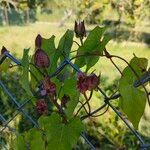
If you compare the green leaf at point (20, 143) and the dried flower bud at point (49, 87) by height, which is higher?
the dried flower bud at point (49, 87)

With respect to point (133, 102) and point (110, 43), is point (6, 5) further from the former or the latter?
point (133, 102)

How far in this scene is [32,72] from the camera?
2.89 ft

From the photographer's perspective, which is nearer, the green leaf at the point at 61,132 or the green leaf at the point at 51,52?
the green leaf at the point at 61,132

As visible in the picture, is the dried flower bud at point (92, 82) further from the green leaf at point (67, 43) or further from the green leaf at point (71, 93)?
the green leaf at point (67, 43)

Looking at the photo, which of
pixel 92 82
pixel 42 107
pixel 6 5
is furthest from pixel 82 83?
pixel 6 5

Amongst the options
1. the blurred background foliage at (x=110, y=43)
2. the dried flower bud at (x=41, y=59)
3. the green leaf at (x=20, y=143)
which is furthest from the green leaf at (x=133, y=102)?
the blurred background foliage at (x=110, y=43)

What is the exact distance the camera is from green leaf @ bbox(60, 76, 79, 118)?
74cm

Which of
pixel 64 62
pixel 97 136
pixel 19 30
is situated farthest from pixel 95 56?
pixel 19 30

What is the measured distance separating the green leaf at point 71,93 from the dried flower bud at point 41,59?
0.05m

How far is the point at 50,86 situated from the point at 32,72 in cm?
15

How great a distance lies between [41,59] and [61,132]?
4.5 inches

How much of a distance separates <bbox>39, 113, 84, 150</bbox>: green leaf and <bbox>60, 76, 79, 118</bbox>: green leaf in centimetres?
2

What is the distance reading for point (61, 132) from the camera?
757mm

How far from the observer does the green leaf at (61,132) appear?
749 millimetres
